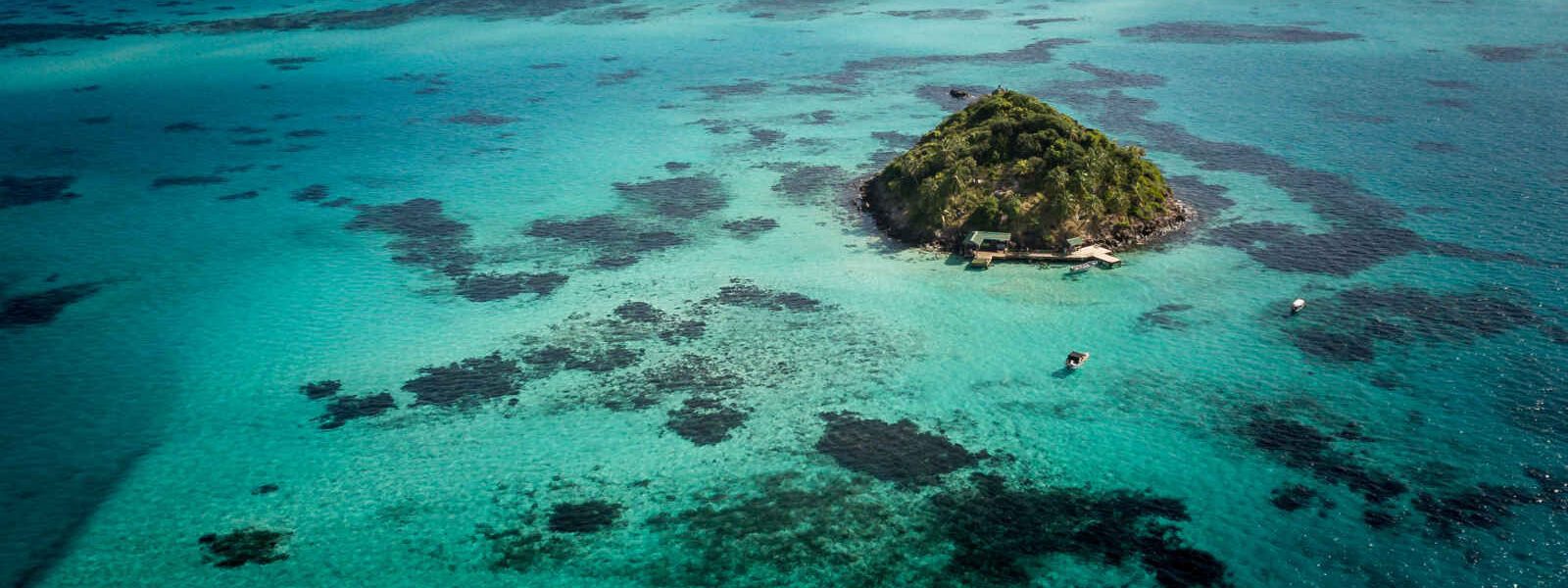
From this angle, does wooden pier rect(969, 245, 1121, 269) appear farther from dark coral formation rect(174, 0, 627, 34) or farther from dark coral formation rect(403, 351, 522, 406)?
dark coral formation rect(174, 0, 627, 34)

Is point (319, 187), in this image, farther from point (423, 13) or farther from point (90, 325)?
point (423, 13)

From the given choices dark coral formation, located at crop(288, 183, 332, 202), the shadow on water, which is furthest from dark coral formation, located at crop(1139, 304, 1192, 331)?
dark coral formation, located at crop(288, 183, 332, 202)

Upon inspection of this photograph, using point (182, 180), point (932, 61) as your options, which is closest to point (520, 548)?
point (182, 180)

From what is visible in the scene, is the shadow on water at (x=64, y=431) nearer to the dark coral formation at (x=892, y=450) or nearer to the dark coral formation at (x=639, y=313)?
the dark coral formation at (x=639, y=313)

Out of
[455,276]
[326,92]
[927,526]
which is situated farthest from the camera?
[326,92]

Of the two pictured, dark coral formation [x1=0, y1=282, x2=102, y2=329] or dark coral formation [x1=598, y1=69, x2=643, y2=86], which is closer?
dark coral formation [x1=0, y1=282, x2=102, y2=329]

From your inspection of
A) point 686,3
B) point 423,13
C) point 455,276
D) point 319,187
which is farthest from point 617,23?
point 455,276
